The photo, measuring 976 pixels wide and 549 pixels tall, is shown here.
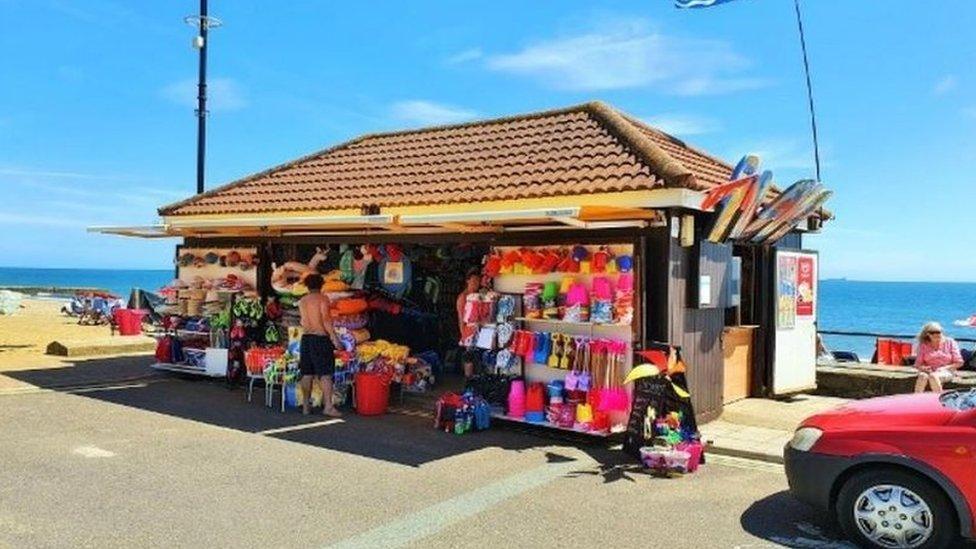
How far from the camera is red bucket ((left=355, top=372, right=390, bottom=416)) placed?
33.4 ft

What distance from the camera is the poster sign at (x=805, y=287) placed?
1156 cm

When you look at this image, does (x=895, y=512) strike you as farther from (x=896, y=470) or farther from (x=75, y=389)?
(x=75, y=389)

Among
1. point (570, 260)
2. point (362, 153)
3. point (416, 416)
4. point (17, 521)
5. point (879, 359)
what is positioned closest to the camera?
point (17, 521)

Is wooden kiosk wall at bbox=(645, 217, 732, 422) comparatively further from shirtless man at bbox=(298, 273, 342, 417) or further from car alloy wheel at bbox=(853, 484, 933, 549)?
shirtless man at bbox=(298, 273, 342, 417)

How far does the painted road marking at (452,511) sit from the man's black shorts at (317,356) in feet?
11.9

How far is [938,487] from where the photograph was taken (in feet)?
17.0

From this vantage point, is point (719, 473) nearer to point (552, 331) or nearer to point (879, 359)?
point (552, 331)

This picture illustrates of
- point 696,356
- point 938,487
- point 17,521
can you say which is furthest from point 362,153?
point 938,487

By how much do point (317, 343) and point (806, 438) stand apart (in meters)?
6.31

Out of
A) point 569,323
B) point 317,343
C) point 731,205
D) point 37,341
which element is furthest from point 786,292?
point 37,341

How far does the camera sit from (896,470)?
17.5 feet

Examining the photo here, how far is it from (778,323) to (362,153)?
309 inches

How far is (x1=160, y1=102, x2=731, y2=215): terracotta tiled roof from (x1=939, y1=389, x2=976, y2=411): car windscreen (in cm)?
347

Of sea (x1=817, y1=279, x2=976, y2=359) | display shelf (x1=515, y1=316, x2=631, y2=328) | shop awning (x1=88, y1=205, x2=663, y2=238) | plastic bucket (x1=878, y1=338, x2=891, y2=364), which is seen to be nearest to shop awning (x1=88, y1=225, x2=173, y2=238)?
shop awning (x1=88, y1=205, x2=663, y2=238)
